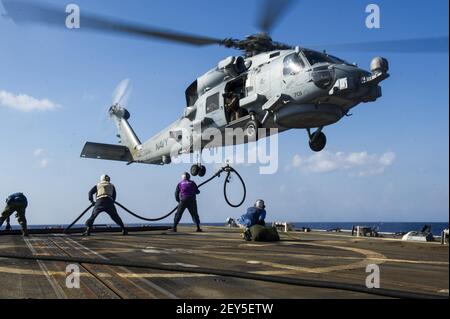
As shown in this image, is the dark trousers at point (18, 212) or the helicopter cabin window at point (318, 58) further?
the helicopter cabin window at point (318, 58)

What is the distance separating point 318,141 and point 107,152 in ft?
52.0

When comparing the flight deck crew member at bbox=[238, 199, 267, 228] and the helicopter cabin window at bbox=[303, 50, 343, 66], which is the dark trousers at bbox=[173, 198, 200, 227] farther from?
the helicopter cabin window at bbox=[303, 50, 343, 66]

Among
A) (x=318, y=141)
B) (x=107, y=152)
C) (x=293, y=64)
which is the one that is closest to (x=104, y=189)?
(x=293, y=64)

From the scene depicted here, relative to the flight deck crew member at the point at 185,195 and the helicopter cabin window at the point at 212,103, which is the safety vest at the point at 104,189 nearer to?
the flight deck crew member at the point at 185,195

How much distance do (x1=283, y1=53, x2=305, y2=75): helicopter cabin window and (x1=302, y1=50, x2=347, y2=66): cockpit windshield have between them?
1.04 feet

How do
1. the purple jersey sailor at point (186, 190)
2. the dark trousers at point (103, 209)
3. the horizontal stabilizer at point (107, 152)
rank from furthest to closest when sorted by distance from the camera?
the horizontal stabilizer at point (107, 152), the purple jersey sailor at point (186, 190), the dark trousers at point (103, 209)

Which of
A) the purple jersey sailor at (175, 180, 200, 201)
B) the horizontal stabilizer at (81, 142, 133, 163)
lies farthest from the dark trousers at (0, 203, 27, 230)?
the horizontal stabilizer at (81, 142, 133, 163)

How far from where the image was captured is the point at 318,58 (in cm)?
1667

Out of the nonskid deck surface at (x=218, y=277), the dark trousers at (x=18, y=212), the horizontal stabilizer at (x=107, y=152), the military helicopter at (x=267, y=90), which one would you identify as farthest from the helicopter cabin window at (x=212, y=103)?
the nonskid deck surface at (x=218, y=277)

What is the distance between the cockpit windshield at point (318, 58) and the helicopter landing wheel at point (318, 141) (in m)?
3.08

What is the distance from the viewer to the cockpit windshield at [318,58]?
1652 cm

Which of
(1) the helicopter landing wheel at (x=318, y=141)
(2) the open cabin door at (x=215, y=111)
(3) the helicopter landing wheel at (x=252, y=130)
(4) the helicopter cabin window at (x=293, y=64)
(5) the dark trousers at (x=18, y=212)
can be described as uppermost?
(4) the helicopter cabin window at (x=293, y=64)

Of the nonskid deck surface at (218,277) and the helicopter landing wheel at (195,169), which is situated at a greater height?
the helicopter landing wheel at (195,169)
